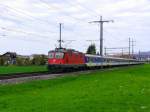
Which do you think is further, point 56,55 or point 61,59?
point 56,55

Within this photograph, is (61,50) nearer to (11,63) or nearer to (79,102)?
(79,102)

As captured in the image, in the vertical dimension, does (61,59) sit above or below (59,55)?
below

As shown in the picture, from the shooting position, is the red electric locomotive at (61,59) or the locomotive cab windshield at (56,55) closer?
the red electric locomotive at (61,59)

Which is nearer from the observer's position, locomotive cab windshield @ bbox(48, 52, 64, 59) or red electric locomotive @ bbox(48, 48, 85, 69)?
red electric locomotive @ bbox(48, 48, 85, 69)

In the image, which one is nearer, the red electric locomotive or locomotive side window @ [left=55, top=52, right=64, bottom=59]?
the red electric locomotive

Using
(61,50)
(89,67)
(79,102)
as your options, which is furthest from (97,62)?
(79,102)

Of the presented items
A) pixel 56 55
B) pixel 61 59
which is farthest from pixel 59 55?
pixel 61 59

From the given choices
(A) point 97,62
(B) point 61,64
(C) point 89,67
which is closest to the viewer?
(B) point 61,64

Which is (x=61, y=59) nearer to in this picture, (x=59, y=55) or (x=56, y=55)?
(x=59, y=55)

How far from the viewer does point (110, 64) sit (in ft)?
261

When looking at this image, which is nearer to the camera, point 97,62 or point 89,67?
point 89,67

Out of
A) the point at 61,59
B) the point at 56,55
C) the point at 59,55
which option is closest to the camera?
the point at 61,59

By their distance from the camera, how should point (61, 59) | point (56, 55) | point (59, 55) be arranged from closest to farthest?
point (61, 59) < point (59, 55) < point (56, 55)

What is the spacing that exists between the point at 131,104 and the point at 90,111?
2.24 metres
